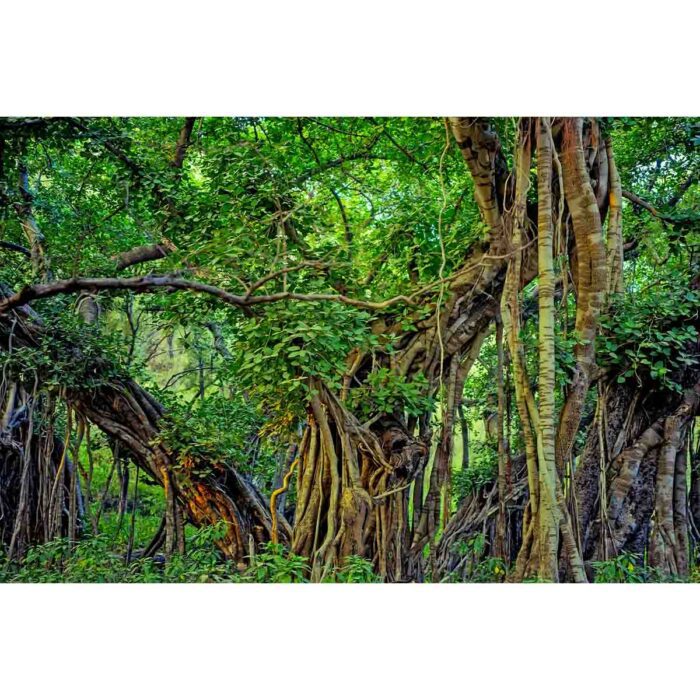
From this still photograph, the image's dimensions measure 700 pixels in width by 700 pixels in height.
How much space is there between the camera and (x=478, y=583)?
3.77m

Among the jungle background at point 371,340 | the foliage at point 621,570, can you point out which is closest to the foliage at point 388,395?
the jungle background at point 371,340

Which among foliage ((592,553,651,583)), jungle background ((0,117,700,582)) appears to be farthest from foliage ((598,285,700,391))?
foliage ((592,553,651,583))

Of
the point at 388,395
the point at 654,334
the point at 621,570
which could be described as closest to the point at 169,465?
the point at 388,395

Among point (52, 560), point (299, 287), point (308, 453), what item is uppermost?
point (299, 287)

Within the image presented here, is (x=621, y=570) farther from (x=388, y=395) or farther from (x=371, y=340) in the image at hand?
(x=371, y=340)

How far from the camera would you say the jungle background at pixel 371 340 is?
373 cm

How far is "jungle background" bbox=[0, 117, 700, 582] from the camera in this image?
147 inches

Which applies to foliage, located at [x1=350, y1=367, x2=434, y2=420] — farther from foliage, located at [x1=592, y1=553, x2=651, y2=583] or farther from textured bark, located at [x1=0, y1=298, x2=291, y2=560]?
foliage, located at [x1=592, y1=553, x2=651, y2=583]

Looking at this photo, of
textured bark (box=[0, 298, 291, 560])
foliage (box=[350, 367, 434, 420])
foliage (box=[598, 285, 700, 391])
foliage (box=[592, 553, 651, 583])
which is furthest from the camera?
textured bark (box=[0, 298, 291, 560])

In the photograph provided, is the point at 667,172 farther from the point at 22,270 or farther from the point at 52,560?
the point at 52,560

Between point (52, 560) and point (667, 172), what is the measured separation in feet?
12.8

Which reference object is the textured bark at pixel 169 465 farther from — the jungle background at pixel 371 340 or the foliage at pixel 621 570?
the foliage at pixel 621 570

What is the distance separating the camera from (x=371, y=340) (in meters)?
3.74
